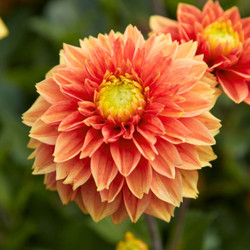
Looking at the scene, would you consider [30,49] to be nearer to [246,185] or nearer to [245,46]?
[246,185]

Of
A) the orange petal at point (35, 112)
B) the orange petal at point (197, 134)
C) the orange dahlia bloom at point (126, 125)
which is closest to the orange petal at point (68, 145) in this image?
the orange dahlia bloom at point (126, 125)

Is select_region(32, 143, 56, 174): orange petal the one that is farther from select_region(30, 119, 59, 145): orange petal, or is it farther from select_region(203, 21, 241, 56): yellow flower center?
select_region(203, 21, 241, 56): yellow flower center

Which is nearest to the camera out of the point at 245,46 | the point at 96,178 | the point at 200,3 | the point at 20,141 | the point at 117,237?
the point at 96,178

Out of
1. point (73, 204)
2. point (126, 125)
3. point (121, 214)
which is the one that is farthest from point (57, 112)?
point (73, 204)

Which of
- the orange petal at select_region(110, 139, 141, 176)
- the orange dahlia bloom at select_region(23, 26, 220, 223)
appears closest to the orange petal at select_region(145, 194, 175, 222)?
the orange dahlia bloom at select_region(23, 26, 220, 223)

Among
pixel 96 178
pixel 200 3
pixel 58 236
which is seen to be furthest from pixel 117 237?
pixel 200 3

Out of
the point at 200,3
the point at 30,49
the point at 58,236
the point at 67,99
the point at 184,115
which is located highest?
the point at 67,99

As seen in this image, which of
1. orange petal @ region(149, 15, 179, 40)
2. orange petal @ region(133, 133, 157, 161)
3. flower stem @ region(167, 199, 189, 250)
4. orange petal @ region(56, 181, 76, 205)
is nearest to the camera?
orange petal @ region(133, 133, 157, 161)
